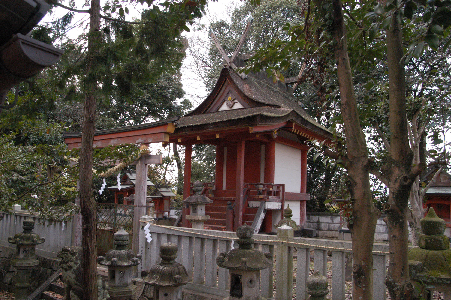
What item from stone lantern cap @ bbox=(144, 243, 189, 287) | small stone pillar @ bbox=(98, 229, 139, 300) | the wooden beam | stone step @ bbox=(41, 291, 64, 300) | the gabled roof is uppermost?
the gabled roof

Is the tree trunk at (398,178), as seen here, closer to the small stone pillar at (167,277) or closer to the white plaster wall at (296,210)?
the small stone pillar at (167,277)

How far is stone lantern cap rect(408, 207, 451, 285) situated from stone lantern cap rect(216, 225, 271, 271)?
1.40 m

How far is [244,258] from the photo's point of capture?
3.59m

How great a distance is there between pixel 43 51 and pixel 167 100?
20.2 meters

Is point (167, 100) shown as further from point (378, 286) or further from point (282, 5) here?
point (378, 286)

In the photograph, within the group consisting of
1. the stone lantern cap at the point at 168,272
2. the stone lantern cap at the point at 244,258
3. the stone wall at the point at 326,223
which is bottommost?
the stone wall at the point at 326,223

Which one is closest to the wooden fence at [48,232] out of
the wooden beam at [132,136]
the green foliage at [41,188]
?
the green foliage at [41,188]

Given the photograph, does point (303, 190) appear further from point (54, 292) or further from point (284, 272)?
point (284, 272)

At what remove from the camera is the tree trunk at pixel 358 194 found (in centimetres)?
239

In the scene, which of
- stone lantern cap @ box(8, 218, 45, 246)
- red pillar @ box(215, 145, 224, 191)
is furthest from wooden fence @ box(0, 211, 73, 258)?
red pillar @ box(215, 145, 224, 191)

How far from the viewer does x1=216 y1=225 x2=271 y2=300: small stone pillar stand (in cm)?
356

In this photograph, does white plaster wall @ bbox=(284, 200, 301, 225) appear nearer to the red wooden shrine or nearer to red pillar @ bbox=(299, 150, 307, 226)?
red pillar @ bbox=(299, 150, 307, 226)

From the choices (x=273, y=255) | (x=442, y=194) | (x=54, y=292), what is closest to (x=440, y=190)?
(x=442, y=194)

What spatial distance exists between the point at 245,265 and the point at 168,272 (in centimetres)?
83
